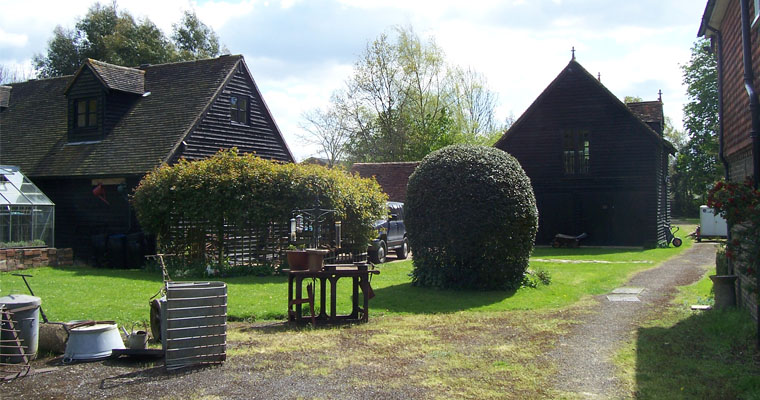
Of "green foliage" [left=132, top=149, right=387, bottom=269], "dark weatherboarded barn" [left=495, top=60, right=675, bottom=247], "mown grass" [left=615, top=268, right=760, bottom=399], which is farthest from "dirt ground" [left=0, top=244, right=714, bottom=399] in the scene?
"dark weatherboarded barn" [left=495, top=60, right=675, bottom=247]

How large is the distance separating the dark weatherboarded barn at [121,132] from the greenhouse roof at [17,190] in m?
1.35

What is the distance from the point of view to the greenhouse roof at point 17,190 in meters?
18.7

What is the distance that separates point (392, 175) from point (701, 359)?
27978 mm

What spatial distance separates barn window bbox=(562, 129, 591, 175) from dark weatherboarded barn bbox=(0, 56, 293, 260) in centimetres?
1240

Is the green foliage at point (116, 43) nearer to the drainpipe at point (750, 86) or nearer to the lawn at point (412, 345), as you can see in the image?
the lawn at point (412, 345)

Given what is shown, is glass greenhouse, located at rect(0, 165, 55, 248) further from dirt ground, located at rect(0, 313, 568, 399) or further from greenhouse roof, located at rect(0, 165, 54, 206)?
dirt ground, located at rect(0, 313, 568, 399)

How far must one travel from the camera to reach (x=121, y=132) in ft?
71.8

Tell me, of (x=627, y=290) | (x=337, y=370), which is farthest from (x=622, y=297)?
(x=337, y=370)

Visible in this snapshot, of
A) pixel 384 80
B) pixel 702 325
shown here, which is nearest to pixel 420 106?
pixel 384 80

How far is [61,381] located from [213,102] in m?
16.2

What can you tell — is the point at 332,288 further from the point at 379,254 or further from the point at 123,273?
the point at 379,254

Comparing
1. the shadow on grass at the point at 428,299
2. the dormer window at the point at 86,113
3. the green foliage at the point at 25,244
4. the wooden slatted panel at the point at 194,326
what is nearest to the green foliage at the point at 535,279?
the shadow on grass at the point at 428,299

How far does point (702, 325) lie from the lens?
964 centimetres

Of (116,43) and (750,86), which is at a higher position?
(116,43)
